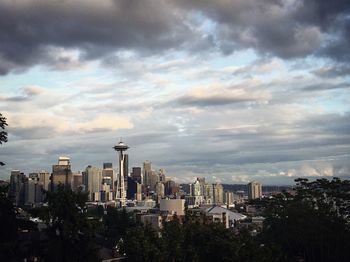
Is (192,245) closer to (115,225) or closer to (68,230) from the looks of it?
(68,230)

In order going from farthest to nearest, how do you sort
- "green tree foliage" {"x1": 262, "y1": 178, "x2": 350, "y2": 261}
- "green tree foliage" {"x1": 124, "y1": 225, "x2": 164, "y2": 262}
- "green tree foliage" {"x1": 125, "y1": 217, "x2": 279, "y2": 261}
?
"green tree foliage" {"x1": 262, "y1": 178, "x2": 350, "y2": 261} < "green tree foliage" {"x1": 125, "y1": 217, "x2": 279, "y2": 261} < "green tree foliage" {"x1": 124, "y1": 225, "x2": 164, "y2": 262}

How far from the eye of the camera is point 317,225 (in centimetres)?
5766

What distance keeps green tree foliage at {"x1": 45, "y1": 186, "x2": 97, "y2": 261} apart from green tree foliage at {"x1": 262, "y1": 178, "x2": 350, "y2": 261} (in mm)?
25008

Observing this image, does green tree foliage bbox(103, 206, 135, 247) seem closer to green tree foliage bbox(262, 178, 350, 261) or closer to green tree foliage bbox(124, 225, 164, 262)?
green tree foliage bbox(262, 178, 350, 261)

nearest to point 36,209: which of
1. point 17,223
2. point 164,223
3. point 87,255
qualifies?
point 17,223

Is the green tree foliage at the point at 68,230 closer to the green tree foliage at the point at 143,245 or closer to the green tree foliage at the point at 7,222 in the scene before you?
the green tree foliage at the point at 7,222

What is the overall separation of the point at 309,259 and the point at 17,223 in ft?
132

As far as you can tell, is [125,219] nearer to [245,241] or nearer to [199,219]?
[199,219]

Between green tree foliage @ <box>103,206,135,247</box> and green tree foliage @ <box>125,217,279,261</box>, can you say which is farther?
green tree foliage @ <box>103,206,135,247</box>

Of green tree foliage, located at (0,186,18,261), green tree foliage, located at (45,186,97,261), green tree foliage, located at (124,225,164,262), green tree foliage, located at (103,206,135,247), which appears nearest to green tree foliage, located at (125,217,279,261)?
green tree foliage, located at (124,225,164,262)

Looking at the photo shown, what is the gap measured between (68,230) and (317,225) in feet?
105

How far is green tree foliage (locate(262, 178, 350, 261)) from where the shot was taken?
58625 mm

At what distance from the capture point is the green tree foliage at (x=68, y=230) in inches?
1426

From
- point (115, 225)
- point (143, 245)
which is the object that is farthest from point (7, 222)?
point (115, 225)
